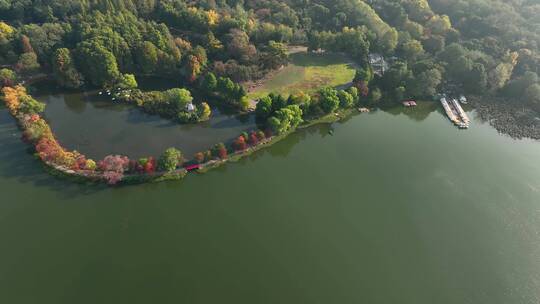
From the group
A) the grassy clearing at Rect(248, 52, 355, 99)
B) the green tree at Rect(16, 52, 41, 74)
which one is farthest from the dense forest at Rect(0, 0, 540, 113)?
the grassy clearing at Rect(248, 52, 355, 99)

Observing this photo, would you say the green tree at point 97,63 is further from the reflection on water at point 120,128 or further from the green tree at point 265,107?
the green tree at point 265,107

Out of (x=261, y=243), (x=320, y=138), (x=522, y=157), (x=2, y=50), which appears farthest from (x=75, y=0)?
(x=522, y=157)

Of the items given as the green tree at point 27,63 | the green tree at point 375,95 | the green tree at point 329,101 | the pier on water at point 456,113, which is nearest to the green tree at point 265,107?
the green tree at point 329,101

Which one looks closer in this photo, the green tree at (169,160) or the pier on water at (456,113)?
the green tree at (169,160)

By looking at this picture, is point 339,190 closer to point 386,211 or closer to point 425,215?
point 386,211

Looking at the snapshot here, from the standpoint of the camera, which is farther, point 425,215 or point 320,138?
point 320,138

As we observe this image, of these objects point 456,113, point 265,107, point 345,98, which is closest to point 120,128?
point 265,107
